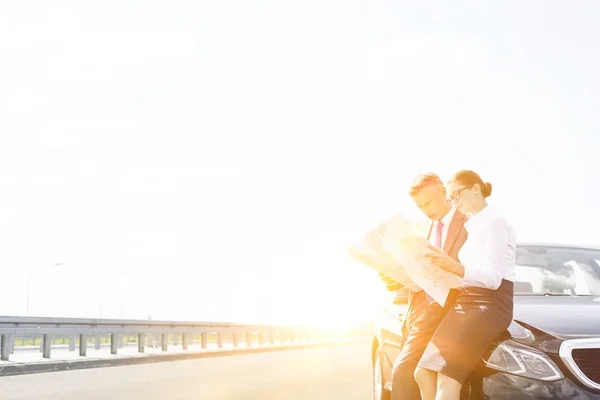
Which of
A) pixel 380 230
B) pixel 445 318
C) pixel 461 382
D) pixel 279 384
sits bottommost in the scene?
pixel 279 384

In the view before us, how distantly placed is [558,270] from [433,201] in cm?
245

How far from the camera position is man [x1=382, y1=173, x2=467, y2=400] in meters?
4.93

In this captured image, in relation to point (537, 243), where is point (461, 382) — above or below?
below

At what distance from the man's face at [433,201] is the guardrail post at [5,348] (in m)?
13.5

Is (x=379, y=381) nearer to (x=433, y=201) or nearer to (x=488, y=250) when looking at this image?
(x=433, y=201)

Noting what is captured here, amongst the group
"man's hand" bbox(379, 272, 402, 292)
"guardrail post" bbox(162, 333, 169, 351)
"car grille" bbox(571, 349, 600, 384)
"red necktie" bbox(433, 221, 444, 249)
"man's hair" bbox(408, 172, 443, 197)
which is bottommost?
"guardrail post" bbox(162, 333, 169, 351)

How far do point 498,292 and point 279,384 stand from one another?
9.39m

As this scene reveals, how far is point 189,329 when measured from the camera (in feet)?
84.9

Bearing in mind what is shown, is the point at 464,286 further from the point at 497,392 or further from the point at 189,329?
the point at 189,329

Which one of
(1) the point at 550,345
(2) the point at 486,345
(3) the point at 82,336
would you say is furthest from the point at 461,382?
(3) the point at 82,336

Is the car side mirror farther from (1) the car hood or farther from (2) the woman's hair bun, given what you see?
(2) the woman's hair bun

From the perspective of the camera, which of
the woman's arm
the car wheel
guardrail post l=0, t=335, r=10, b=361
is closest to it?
the woman's arm

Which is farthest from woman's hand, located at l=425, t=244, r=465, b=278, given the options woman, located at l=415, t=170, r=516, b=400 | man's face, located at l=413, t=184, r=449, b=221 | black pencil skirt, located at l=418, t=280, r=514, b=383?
man's face, located at l=413, t=184, r=449, b=221

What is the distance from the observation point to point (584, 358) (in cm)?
472
